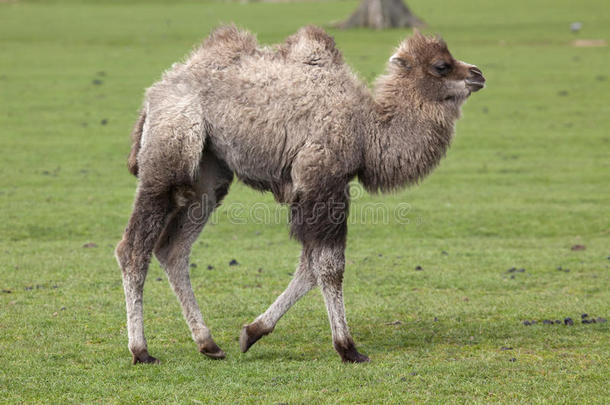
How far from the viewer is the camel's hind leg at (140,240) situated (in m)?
7.46

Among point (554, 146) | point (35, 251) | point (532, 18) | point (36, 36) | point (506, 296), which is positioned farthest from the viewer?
point (532, 18)

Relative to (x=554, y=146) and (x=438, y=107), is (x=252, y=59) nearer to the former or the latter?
(x=438, y=107)

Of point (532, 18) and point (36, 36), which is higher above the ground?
point (532, 18)

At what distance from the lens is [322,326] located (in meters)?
8.52

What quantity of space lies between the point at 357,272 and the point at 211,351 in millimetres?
3663

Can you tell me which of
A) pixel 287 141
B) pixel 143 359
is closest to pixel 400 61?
pixel 287 141

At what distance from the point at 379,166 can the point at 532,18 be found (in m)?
40.1

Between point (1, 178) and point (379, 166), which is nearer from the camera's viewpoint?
point (379, 166)

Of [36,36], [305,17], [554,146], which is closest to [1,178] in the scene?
[554,146]

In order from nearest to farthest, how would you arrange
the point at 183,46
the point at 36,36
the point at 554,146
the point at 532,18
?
1. the point at 554,146
2. the point at 183,46
3. the point at 36,36
4. the point at 532,18

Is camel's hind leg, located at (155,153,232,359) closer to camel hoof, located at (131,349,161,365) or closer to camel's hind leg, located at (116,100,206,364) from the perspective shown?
camel's hind leg, located at (116,100,206,364)

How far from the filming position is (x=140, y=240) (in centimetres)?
751

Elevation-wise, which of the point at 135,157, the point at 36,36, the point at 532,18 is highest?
the point at 135,157

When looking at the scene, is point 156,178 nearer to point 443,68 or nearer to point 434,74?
Result: point 434,74
